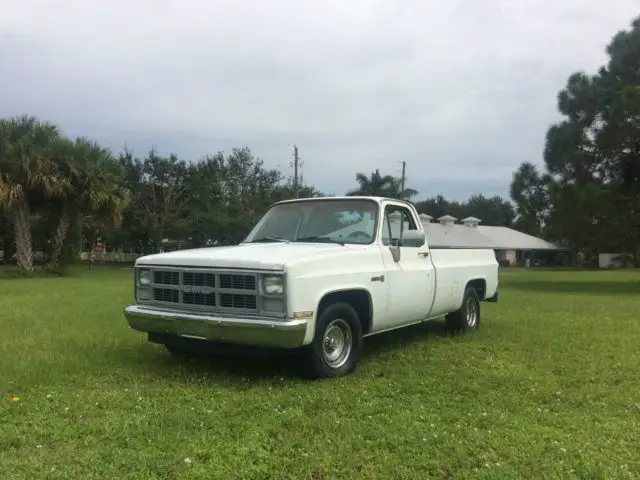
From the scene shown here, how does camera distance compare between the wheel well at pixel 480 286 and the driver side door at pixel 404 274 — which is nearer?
the driver side door at pixel 404 274

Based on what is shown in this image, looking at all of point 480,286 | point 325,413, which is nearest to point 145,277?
point 325,413

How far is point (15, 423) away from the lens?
470 centimetres

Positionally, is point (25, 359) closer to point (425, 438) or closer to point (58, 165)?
point (425, 438)

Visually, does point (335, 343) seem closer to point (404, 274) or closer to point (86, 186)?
point (404, 274)

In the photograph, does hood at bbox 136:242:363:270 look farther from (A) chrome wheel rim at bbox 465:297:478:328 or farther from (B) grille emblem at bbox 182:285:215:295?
(A) chrome wheel rim at bbox 465:297:478:328

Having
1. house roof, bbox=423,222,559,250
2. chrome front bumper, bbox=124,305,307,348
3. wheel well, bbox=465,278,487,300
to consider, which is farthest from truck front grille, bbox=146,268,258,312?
house roof, bbox=423,222,559,250

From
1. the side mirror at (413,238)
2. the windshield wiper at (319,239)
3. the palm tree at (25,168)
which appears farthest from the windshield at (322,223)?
the palm tree at (25,168)

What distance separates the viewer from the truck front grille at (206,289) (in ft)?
18.6

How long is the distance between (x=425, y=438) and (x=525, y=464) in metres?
0.71

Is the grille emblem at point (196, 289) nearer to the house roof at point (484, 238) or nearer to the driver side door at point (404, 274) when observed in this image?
the driver side door at point (404, 274)

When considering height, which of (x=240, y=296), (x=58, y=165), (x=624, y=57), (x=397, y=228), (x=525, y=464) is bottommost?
(x=525, y=464)

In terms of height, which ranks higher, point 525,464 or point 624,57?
→ point 624,57

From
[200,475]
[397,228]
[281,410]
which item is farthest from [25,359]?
[397,228]

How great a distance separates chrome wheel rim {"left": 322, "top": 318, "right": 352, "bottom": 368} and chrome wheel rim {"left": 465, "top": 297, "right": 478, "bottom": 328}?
346 centimetres
